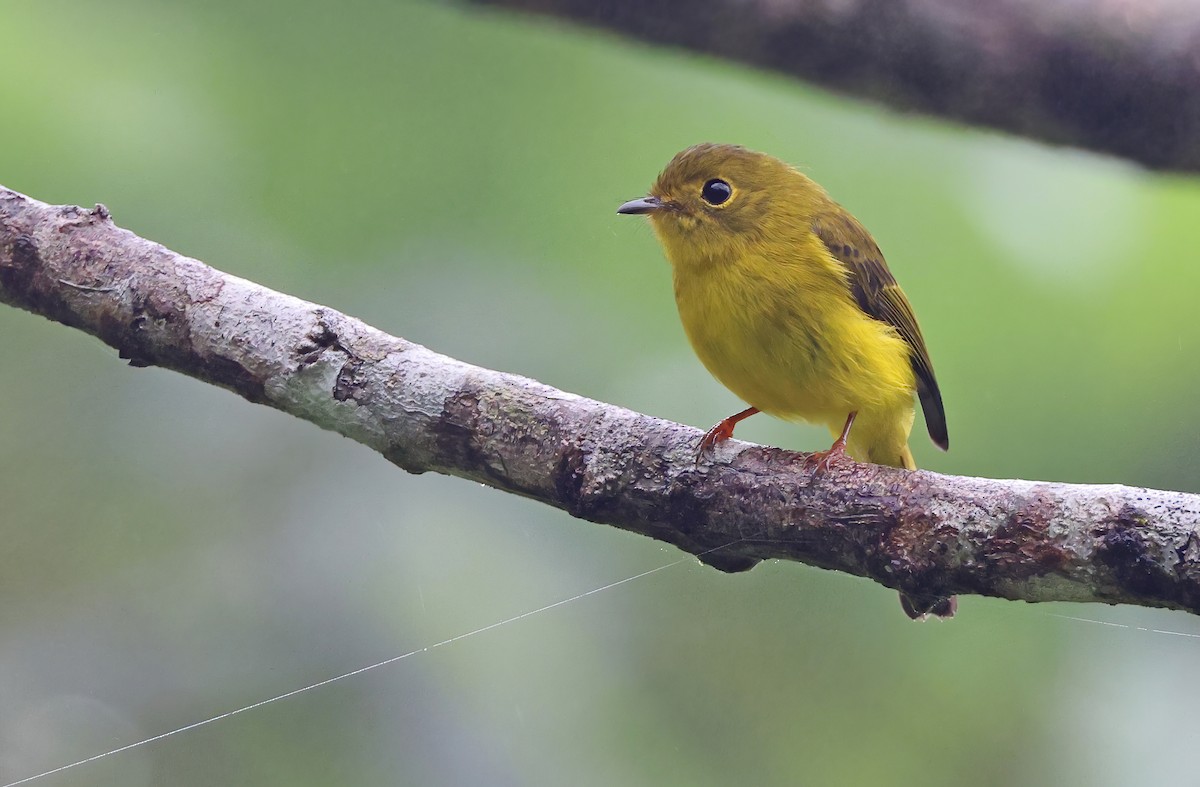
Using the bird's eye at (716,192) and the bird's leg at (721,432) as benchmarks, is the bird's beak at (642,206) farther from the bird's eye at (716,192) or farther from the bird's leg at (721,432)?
the bird's leg at (721,432)

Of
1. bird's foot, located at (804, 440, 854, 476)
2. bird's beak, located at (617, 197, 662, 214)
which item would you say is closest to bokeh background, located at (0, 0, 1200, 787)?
bird's beak, located at (617, 197, 662, 214)

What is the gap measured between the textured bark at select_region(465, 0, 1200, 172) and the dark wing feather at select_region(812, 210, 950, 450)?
341 millimetres

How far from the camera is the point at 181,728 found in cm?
130

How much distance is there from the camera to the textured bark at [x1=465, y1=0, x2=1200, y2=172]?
187 cm

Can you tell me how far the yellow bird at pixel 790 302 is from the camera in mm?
1682

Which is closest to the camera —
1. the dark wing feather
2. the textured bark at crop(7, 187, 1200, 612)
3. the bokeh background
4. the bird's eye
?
the bokeh background

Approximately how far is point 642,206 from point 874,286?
1.41ft

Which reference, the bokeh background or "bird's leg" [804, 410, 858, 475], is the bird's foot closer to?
"bird's leg" [804, 410, 858, 475]

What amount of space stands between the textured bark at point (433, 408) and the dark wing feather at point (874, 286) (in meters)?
0.33

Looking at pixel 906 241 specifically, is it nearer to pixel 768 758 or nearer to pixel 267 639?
pixel 768 758

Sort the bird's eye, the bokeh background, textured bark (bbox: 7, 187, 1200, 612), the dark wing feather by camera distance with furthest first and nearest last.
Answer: the bird's eye
the dark wing feather
textured bark (bbox: 7, 187, 1200, 612)
the bokeh background

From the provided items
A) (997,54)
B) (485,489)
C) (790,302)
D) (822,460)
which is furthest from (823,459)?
(997,54)

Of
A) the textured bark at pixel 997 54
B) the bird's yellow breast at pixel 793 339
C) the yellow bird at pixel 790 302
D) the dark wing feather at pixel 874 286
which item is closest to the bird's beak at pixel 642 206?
the yellow bird at pixel 790 302

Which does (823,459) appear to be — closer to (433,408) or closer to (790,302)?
(790,302)
